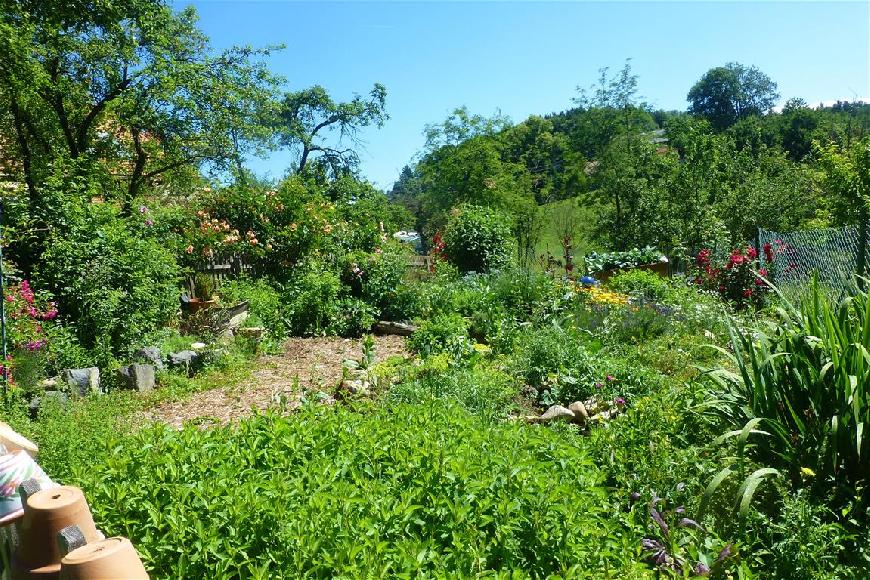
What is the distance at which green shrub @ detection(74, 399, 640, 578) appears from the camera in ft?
6.93

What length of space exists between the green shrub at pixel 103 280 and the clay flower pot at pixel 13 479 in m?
5.97

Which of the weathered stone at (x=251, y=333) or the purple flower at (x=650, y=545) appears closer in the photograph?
the purple flower at (x=650, y=545)

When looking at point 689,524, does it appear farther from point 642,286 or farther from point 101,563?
point 642,286

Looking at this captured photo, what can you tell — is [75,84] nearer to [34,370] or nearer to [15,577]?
[34,370]

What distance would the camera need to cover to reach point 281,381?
707cm

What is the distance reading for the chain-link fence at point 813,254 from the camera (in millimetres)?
9055

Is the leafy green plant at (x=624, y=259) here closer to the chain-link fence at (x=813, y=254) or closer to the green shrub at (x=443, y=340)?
the chain-link fence at (x=813, y=254)

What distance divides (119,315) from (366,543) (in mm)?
6368

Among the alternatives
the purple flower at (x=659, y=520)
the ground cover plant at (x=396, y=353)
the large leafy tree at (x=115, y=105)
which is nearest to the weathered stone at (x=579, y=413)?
the ground cover plant at (x=396, y=353)

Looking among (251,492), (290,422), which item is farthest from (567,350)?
(251,492)

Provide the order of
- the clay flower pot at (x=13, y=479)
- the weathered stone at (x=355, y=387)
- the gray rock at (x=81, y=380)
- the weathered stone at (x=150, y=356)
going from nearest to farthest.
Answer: the clay flower pot at (x=13, y=479), the weathered stone at (x=355, y=387), the gray rock at (x=81, y=380), the weathered stone at (x=150, y=356)

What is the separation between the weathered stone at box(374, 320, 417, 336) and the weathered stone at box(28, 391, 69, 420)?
5.26 meters

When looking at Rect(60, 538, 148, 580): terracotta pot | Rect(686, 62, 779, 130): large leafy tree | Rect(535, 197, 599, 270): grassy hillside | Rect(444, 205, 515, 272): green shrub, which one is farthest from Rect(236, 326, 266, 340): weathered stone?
Rect(686, 62, 779, 130): large leafy tree

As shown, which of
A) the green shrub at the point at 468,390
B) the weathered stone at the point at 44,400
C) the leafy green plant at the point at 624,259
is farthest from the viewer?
the leafy green plant at the point at 624,259
